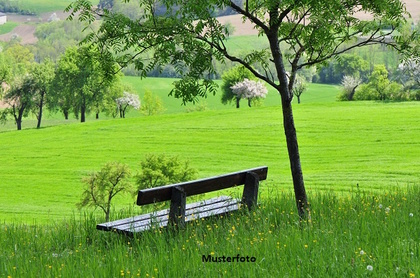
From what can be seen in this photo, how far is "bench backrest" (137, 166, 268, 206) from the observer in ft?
25.8

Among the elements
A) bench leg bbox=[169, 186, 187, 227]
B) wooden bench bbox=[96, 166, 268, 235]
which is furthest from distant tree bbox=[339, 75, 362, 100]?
bench leg bbox=[169, 186, 187, 227]

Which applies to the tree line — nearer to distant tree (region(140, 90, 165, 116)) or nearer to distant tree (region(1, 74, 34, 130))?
distant tree (region(1, 74, 34, 130))

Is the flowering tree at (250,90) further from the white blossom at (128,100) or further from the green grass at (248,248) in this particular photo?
the green grass at (248,248)

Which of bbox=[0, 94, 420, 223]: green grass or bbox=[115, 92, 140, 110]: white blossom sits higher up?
bbox=[115, 92, 140, 110]: white blossom

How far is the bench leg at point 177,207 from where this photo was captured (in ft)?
26.8

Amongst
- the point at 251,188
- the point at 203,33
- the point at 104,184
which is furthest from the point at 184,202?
the point at 104,184

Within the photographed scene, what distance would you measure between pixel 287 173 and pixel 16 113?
197 ft

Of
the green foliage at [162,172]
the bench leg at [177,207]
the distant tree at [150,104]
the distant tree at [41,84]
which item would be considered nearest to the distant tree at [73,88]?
the distant tree at [41,84]

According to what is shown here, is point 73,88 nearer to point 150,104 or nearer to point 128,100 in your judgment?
point 128,100

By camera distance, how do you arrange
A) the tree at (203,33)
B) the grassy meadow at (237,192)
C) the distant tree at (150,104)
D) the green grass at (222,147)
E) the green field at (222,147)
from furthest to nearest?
1. the distant tree at (150,104)
2. the green grass at (222,147)
3. the green field at (222,147)
4. the tree at (203,33)
5. the grassy meadow at (237,192)

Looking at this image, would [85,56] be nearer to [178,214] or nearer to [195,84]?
[195,84]

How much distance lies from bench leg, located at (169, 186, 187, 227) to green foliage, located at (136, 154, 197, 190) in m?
36.4

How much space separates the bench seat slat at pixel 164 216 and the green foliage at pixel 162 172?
115 ft

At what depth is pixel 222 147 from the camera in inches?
2549
